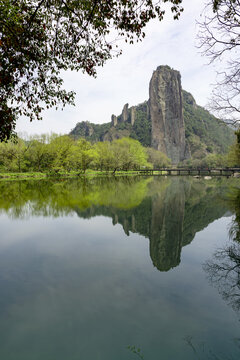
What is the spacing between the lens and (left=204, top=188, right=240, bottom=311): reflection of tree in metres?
5.08

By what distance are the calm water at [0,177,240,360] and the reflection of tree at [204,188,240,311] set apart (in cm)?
3

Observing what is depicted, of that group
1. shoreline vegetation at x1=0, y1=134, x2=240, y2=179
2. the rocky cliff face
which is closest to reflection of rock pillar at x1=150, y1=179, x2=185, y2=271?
shoreline vegetation at x1=0, y1=134, x2=240, y2=179

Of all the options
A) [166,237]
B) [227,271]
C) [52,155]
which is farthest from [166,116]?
[227,271]

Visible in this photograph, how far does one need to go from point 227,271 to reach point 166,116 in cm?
16980

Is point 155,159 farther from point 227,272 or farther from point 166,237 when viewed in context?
point 227,272

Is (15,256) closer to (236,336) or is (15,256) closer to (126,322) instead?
(126,322)

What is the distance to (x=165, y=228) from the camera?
1048 cm

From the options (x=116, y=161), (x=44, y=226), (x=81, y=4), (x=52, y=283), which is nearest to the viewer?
(x=52, y=283)

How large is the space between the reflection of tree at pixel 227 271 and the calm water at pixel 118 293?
26mm

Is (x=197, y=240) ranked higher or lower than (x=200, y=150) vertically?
lower

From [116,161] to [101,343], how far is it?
71.0 metres

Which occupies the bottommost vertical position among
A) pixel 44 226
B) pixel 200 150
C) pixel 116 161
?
pixel 44 226

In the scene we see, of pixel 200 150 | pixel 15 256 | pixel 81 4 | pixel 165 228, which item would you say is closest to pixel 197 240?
pixel 165 228

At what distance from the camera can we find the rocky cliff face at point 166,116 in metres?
163
